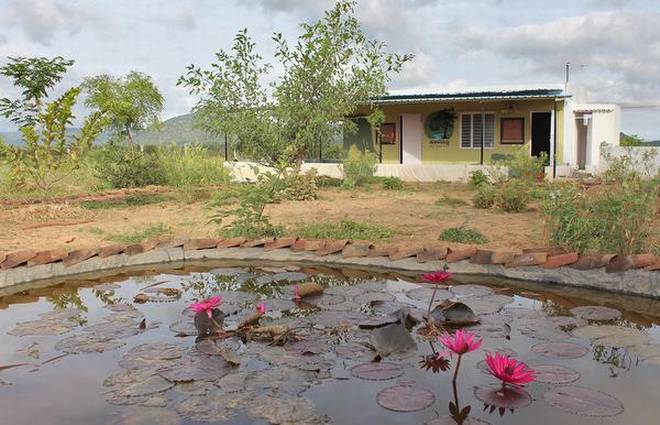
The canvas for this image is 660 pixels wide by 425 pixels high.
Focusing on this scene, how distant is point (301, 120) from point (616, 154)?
34.1 feet

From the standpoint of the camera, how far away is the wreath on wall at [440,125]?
18.9 meters

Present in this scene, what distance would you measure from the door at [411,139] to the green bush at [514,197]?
943 centimetres

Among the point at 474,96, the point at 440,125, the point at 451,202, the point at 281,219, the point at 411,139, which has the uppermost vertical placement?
the point at 474,96

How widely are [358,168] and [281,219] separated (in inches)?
258

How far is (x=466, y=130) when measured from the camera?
741 inches

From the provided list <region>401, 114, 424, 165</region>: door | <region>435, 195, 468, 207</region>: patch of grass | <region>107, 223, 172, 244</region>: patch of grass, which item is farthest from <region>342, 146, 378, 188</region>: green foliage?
<region>107, 223, 172, 244</region>: patch of grass

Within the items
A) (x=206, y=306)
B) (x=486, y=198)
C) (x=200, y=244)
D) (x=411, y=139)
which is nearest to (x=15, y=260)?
(x=200, y=244)

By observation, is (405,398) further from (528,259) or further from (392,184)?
(392,184)

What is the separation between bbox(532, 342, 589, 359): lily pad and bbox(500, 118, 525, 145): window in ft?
50.7

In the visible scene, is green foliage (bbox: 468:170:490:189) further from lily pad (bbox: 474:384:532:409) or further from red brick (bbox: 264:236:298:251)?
lily pad (bbox: 474:384:532:409)

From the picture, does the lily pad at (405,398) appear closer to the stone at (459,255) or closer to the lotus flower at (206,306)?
the lotus flower at (206,306)

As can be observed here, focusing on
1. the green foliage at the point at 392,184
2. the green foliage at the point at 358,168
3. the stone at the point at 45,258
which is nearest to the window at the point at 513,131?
the green foliage at the point at 358,168

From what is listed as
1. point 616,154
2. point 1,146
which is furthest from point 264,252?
point 616,154

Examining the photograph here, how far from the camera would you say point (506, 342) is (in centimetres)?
366
